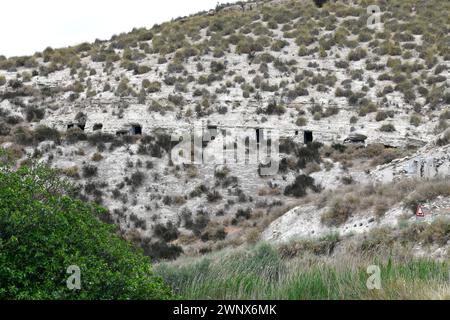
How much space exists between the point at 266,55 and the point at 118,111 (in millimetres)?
11541

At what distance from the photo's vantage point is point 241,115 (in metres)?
36.1

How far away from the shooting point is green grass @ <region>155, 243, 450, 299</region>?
908 centimetres

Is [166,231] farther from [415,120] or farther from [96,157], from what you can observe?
[415,120]

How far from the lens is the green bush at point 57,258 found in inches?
362

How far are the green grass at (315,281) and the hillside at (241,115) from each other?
8.94 metres

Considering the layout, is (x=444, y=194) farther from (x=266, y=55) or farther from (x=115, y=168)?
(x=266, y=55)

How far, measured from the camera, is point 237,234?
26.0m

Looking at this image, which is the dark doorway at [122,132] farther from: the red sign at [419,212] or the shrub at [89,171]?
the red sign at [419,212]

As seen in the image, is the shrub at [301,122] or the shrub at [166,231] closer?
the shrub at [166,231]

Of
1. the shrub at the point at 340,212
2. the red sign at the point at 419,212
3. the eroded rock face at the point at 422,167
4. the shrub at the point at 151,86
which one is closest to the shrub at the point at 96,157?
the shrub at the point at 151,86

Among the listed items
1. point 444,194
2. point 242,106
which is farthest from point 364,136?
point 444,194

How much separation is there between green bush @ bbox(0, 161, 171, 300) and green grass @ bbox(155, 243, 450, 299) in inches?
42.9

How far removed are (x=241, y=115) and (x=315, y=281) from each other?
2641 cm

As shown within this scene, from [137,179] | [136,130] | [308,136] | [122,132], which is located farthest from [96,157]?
[308,136]
